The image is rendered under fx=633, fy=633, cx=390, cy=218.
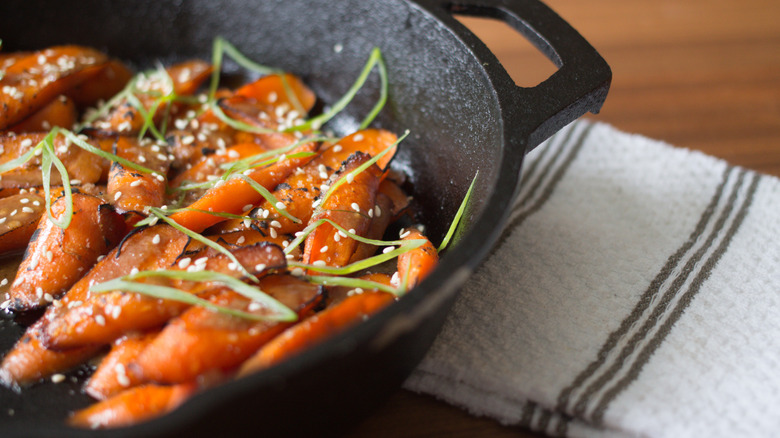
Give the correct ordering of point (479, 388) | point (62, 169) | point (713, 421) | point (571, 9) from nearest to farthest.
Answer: point (713, 421) → point (479, 388) → point (62, 169) → point (571, 9)

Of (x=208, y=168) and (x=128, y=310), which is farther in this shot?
(x=208, y=168)

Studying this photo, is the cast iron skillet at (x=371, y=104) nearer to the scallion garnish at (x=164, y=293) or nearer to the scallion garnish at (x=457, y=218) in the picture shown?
the scallion garnish at (x=457, y=218)

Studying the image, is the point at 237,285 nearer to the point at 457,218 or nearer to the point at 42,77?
the point at 457,218

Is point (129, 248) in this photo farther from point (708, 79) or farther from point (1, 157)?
point (708, 79)

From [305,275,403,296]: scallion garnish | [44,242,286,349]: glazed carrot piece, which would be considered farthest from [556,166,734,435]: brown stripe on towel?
[44,242,286,349]: glazed carrot piece

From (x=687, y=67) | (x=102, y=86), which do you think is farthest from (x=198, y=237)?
(x=687, y=67)

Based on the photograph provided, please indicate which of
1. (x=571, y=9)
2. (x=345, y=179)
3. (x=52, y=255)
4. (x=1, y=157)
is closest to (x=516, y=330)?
(x=345, y=179)
